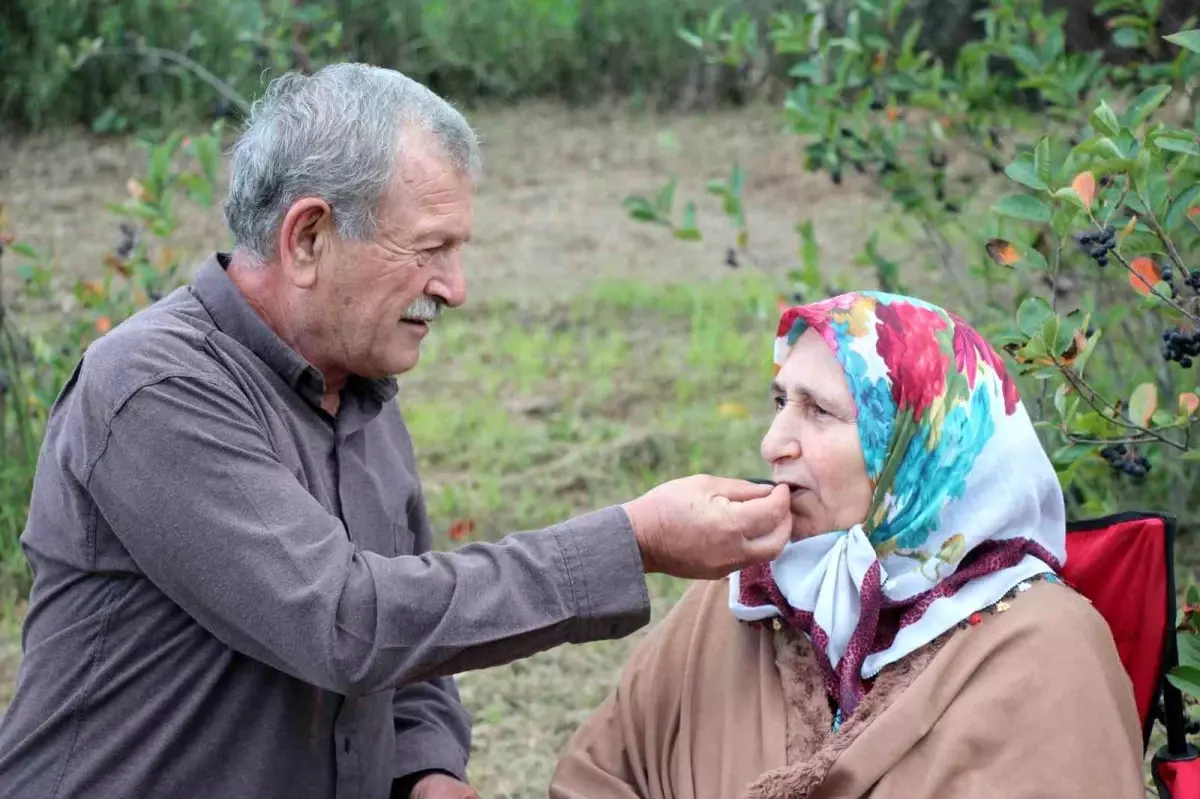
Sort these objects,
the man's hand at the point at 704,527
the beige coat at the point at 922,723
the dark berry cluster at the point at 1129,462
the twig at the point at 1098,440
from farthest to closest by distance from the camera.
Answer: the dark berry cluster at the point at 1129,462
the twig at the point at 1098,440
the man's hand at the point at 704,527
the beige coat at the point at 922,723

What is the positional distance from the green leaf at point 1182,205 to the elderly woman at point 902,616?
1.46 feet

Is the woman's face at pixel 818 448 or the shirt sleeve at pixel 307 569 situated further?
the woman's face at pixel 818 448

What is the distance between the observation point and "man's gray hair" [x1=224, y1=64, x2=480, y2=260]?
8.41ft

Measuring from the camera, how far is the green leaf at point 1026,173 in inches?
106

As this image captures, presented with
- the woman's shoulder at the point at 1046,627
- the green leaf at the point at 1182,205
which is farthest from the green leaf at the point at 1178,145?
the woman's shoulder at the point at 1046,627

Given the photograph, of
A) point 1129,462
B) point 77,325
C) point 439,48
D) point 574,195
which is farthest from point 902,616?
point 439,48

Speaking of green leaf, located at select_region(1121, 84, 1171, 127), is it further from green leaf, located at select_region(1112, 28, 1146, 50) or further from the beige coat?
green leaf, located at select_region(1112, 28, 1146, 50)

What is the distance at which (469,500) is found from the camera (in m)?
5.66

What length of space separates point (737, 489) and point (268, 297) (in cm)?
87

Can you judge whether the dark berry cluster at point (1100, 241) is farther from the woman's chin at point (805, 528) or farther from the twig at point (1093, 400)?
the woman's chin at point (805, 528)

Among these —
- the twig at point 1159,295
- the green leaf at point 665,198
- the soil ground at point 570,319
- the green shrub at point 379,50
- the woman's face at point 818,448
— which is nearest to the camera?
the woman's face at point 818,448

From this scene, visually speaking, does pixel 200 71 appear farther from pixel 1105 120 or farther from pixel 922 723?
pixel 922 723

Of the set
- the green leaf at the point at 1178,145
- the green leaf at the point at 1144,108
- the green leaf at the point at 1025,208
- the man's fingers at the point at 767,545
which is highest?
the green leaf at the point at 1178,145

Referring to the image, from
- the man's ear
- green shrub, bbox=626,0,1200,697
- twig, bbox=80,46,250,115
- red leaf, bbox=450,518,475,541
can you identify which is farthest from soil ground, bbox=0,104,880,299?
the man's ear
